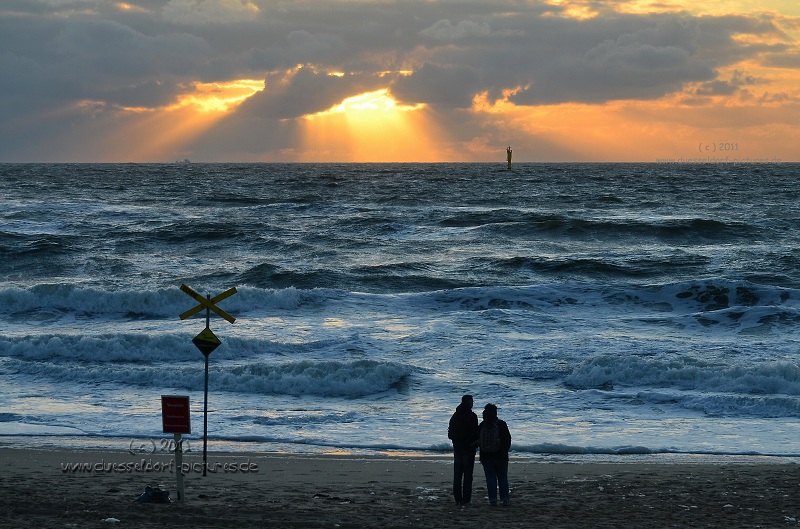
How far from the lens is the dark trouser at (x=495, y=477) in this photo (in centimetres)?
1079

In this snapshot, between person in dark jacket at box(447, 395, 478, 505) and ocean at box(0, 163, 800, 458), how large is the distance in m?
3.15

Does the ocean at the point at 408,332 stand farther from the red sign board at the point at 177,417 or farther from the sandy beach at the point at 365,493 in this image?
the red sign board at the point at 177,417

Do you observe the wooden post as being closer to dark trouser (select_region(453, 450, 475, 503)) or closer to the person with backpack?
dark trouser (select_region(453, 450, 475, 503))

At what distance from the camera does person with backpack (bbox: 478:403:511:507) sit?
10.8 m

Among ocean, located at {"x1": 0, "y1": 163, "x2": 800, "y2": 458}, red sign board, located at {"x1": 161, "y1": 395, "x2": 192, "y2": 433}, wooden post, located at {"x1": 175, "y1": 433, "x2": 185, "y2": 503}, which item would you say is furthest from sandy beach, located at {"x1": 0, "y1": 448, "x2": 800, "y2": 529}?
ocean, located at {"x1": 0, "y1": 163, "x2": 800, "y2": 458}

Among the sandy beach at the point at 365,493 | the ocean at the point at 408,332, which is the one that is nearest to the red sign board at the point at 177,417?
the sandy beach at the point at 365,493

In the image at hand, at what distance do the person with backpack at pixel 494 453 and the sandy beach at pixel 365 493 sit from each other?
199 millimetres

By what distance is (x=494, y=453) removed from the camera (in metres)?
10.7

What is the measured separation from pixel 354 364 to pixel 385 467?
7059mm

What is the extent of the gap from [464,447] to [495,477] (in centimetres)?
50

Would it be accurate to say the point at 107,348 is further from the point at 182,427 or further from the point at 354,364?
the point at 182,427

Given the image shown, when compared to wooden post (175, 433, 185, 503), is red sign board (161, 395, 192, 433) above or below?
above

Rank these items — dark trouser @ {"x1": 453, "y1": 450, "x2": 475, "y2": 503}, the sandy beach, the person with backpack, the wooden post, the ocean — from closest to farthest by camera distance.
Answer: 1. the sandy beach
2. the wooden post
3. the person with backpack
4. dark trouser @ {"x1": 453, "y1": 450, "x2": 475, "y2": 503}
5. the ocean

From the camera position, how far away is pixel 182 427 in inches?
427
